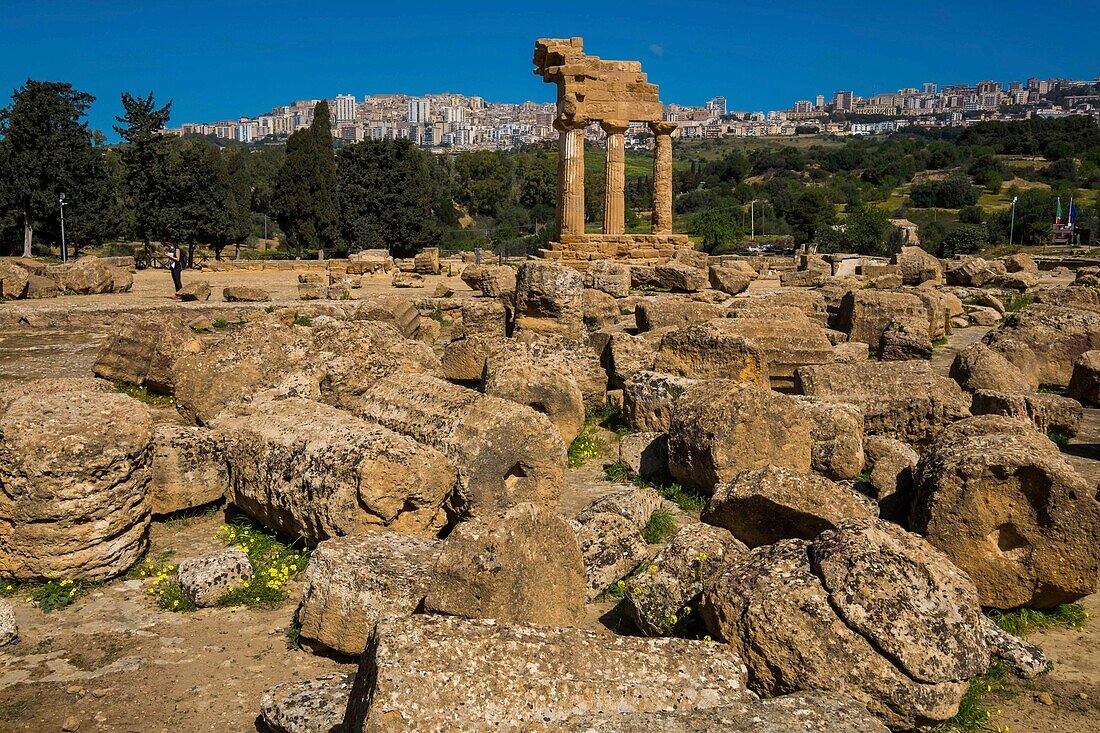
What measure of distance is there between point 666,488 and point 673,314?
664cm

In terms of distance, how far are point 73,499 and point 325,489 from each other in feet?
5.88

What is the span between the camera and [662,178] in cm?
3262

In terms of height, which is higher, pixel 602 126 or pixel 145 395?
pixel 602 126

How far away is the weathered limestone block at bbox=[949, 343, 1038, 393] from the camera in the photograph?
40.9 ft

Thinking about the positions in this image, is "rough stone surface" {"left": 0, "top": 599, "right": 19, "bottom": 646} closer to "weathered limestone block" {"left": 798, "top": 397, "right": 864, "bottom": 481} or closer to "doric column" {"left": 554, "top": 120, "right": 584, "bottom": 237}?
"weathered limestone block" {"left": 798, "top": 397, "right": 864, "bottom": 481}

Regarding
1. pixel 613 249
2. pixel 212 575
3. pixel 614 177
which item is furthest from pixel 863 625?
pixel 614 177

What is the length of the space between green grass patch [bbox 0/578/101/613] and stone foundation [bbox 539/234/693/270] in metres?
22.3

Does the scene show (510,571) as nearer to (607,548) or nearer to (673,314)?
(607,548)

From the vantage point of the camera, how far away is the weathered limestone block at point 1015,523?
6.34 metres

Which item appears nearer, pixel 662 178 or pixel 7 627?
pixel 7 627

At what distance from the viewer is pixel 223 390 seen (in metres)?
9.47

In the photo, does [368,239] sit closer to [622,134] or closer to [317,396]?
[622,134]

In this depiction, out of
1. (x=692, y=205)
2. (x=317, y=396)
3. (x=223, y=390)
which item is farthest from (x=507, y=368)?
(x=692, y=205)

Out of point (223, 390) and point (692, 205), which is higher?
point (692, 205)
